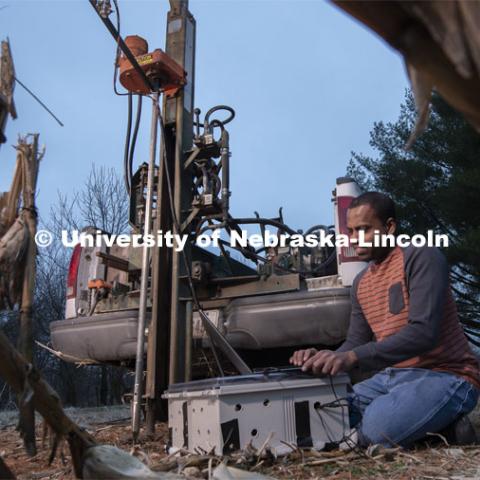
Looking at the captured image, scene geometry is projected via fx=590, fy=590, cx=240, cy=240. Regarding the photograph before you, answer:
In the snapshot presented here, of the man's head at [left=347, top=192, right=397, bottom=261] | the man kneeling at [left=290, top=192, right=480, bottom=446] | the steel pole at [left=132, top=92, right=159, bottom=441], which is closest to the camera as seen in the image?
the man kneeling at [left=290, top=192, right=480, bottom=446]

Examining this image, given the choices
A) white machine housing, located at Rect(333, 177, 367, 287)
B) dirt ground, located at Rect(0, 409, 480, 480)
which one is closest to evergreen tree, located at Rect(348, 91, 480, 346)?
white machine housing, located at Rect(333, 177, 367, 287)

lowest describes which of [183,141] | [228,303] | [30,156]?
[228,303]

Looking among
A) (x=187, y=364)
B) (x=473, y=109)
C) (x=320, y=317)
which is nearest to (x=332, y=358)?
(x=320, y=317)

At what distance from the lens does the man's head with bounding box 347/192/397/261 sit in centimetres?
291

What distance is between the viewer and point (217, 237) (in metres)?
4.04

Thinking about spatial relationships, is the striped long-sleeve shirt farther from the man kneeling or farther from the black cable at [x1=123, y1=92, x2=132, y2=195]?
the black cable at [x1=123, y1=92, x2=132, y2=195]

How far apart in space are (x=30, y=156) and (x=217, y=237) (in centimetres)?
275

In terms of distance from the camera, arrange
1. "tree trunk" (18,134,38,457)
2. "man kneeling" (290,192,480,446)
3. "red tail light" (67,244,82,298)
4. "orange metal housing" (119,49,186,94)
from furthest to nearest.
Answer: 1. "red tail light" (67,244,82,298)
2. "orange metal housing" (119,49,186,94)
3. "man kneeling" (290,192,480,446)
4. "tree trunk" (18,134,38,457)

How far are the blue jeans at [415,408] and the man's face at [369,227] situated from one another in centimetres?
60

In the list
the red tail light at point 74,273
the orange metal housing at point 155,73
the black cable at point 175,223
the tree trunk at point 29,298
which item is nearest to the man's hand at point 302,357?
the black cable at point 175,223

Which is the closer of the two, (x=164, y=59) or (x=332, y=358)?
(x=332, y=358)

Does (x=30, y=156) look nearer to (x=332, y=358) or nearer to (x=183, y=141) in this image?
(x=332, y=358)

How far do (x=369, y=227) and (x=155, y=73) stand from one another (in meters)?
1.77

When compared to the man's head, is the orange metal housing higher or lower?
higher
